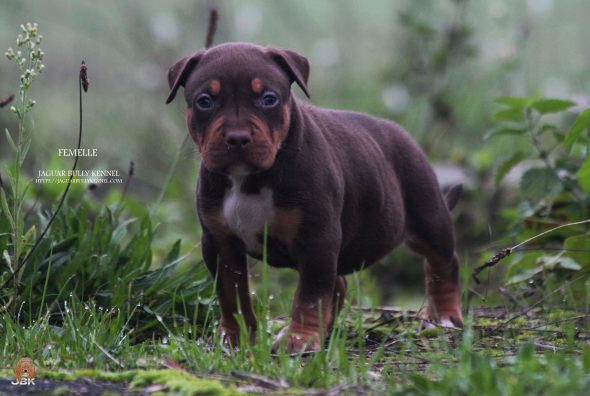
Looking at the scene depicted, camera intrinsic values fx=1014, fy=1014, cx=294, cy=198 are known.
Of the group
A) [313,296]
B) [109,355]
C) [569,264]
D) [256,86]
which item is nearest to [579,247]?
[569,264]

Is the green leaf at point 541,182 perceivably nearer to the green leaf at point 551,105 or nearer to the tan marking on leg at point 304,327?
the green leaf at point 551,105

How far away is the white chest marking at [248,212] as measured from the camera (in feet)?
14.4

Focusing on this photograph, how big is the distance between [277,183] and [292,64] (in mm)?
539

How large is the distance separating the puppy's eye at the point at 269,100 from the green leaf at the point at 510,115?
1.88 meters

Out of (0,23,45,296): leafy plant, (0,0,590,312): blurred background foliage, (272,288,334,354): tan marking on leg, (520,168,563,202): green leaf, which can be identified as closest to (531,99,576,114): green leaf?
(520,168,563,202): green leaf

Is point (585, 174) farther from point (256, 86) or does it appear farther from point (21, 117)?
point (21, 117)

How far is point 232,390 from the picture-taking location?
10.8 ft

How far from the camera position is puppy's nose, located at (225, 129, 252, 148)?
4066 mm

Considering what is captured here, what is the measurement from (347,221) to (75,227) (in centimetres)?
148

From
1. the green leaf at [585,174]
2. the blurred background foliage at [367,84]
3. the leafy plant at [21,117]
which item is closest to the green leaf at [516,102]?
the green leaf at [585,174]

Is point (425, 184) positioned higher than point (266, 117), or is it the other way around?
point (266, 117)

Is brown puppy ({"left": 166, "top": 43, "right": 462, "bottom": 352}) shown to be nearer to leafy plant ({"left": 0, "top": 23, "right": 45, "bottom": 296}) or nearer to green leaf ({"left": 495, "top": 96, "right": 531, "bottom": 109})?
leafy plant ({"left": 0, "top": 23, "right": 45, "bottom": 296})

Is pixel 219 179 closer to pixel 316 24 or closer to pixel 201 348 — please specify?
pixel 201 348

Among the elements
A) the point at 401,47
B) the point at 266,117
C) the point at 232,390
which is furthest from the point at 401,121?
the point at 232,390
